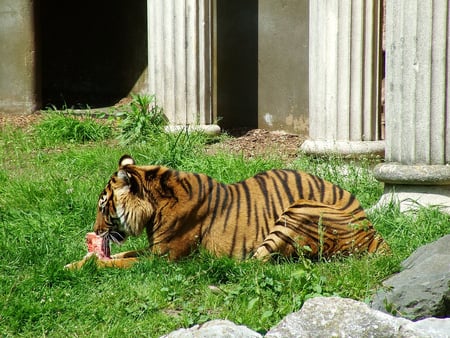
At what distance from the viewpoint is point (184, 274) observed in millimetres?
5984

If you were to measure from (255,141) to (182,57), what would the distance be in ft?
4.11

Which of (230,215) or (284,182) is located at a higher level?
(284,182)

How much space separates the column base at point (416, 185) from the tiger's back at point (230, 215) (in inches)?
42.8

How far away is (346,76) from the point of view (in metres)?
Answer: 9.16

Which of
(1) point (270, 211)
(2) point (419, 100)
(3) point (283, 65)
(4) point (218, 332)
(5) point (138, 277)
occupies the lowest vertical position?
(5) point (138, 277)

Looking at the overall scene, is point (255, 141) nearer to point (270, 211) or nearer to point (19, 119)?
point (19, 119)

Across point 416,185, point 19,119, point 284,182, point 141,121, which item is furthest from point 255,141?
point 284,182

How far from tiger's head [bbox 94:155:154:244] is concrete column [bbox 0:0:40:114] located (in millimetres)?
5875

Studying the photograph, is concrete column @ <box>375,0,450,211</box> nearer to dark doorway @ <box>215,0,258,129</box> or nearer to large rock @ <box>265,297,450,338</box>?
large rock @ <box>265,297,450,338</box>

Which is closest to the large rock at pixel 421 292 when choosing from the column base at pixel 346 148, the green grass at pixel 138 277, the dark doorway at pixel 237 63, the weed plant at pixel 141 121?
the green grass at pixel 138 277

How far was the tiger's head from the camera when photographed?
6.35 m

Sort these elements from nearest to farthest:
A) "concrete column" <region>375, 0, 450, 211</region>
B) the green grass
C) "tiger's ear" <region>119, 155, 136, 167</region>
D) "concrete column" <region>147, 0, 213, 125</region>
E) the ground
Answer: the green grass < "tiger's ear" <region>119, 155, 136, 167</region> < "concrete column" <region>375, 0, 450, 211</region> < the ground < "concrete column" <region>147, 0, 213, 125</region>

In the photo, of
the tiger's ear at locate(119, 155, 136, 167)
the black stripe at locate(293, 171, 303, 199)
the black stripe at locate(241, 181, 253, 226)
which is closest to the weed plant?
the tiger's ear at locate(119, 155, 136, 167)

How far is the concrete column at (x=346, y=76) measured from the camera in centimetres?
912
